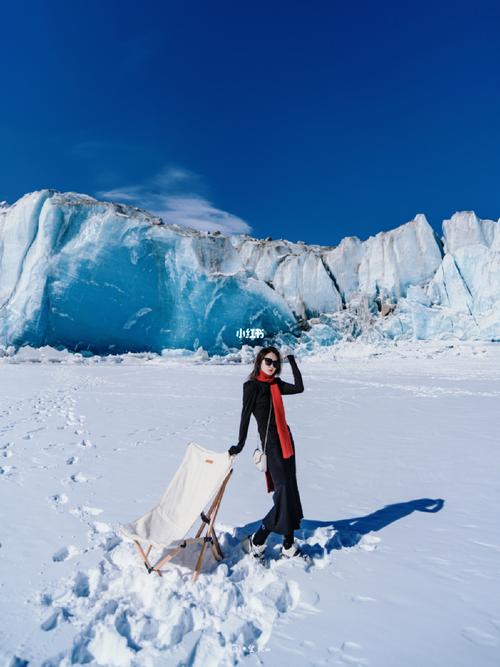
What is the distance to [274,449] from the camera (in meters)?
2.80

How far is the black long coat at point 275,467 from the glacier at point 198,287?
71.5 ft

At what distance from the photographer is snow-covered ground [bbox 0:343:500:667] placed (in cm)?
200

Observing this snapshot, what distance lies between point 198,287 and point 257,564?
905 inches

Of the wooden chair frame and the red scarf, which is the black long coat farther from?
the wooden chair frame

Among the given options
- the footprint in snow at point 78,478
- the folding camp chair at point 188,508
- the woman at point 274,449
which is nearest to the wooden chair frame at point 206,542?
the folding camp chair at point 188,508

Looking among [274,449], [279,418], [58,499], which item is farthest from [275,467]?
[58,499]

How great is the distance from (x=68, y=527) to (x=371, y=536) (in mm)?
2151

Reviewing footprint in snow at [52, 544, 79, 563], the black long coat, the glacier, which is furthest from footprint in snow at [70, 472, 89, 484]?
the glacier

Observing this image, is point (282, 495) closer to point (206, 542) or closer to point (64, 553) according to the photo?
point (206, 542)

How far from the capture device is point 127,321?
24.0 meters

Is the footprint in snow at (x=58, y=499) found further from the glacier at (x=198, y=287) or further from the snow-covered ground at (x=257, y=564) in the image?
the glacier at (x=198, y=287)

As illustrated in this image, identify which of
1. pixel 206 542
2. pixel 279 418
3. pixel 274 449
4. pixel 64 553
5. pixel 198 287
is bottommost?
pixel 64 553

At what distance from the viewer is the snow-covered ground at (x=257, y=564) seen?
2004mm

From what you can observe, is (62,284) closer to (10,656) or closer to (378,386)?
(378,386)
